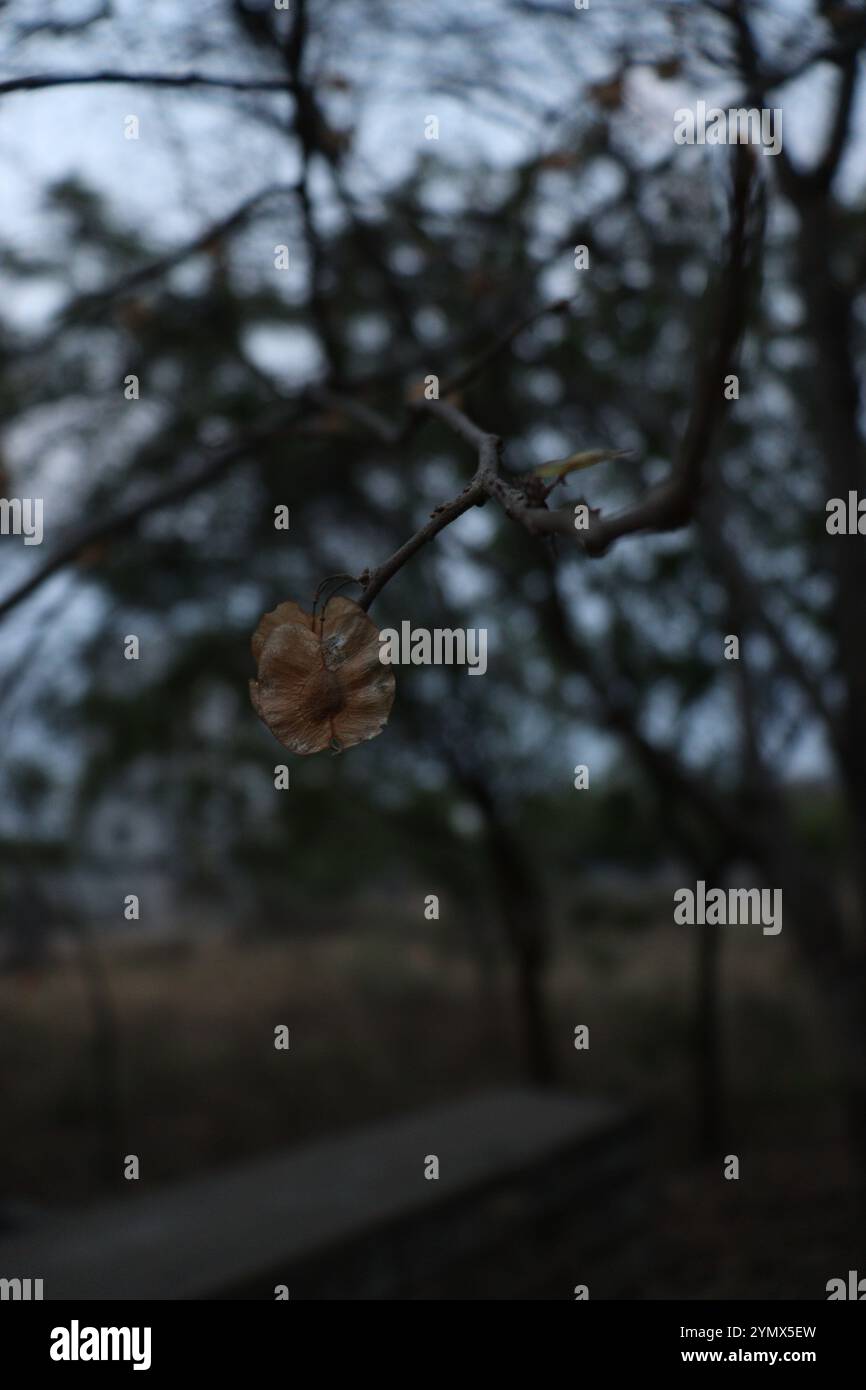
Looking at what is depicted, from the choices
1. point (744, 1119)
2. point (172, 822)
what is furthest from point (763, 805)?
point (172, 822)

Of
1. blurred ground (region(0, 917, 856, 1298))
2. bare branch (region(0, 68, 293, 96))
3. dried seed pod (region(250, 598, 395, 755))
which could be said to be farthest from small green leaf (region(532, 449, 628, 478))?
blurred ground (region(0, 917, 856, 1298))

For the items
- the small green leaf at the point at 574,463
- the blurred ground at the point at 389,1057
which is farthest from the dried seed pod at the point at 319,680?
the blurred ground at the point at 389,1057

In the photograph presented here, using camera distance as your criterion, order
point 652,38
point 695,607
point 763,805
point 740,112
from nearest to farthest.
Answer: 1. point 740,112
2. point 652,38
3. point 763,805
4. point 695,607

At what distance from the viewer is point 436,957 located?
32.2 feet

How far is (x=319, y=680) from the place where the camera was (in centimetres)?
81

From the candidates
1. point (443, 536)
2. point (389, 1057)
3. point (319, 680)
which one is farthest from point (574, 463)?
point (389, 1057)

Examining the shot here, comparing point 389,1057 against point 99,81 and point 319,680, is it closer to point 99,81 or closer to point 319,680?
point 99,81

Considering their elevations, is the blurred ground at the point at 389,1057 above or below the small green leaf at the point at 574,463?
below

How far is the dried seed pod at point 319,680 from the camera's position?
31.5 inches

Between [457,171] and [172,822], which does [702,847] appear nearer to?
[172,822]

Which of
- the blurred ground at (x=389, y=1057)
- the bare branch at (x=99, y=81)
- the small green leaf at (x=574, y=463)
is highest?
the bare branch at (x=99, y=81)

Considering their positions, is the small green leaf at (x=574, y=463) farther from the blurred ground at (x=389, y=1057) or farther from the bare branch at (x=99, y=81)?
the blurred ground at (x=389, y=1057)

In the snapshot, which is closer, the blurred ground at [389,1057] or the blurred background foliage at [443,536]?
the blurred background foliage at [443,536]

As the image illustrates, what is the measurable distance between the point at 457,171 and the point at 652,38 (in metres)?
1.66
